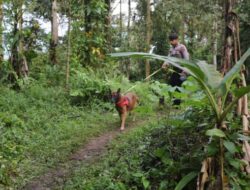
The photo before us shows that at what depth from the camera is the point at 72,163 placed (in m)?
6.51

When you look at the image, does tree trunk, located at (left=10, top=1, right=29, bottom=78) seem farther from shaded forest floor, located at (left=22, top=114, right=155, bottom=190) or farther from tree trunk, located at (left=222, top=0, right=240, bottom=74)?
tree trunk, located at (left=222, top=0, right=240, bottom=74)

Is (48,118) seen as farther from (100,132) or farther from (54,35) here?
(54,35)

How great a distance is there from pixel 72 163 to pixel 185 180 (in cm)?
335

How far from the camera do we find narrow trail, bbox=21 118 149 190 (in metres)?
5.70

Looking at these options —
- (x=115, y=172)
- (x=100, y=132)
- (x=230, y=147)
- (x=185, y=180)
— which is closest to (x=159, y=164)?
(x=115, y=172)

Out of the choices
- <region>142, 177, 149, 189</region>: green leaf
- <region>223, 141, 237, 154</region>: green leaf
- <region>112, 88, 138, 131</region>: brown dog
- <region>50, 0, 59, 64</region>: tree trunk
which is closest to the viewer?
<region>223, 141, 237, 154</region>: green leaf

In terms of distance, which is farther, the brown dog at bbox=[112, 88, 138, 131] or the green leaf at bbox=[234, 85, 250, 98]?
the brown dog at bbox=[112, 88, 138, 131]

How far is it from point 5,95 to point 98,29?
5.12m

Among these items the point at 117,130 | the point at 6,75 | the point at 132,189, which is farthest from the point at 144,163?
the point at 6,75

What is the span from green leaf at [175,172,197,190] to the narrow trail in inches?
97.1

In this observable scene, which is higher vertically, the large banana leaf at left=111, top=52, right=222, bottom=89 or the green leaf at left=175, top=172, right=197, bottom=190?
the large banana leaf at left=111, top=52, right=222, bottom=89

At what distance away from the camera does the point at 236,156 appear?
3.49m

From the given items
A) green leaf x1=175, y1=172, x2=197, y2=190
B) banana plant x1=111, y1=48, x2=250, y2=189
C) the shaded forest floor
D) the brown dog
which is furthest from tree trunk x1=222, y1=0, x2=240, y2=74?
the brown dog

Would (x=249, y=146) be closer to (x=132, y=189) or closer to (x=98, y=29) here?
(x=132, y=189)
